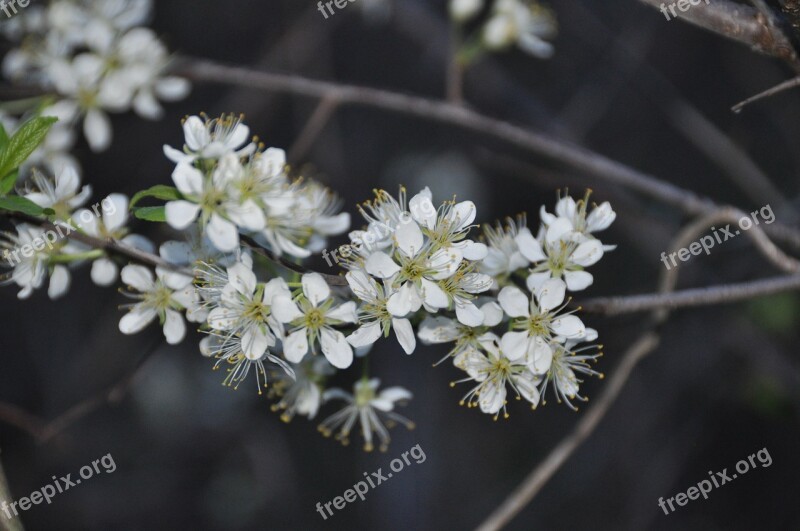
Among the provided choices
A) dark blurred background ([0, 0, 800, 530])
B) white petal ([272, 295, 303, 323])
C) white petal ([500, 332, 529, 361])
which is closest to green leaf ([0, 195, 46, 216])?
white petal ([272, 295, 303, 323])

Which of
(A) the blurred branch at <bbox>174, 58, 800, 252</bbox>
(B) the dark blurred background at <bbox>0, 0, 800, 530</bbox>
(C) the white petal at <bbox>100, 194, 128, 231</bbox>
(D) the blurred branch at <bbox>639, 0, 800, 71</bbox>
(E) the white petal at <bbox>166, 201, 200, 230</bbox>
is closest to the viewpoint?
(E) the white petal at <bbox>166, 201, 200, 230</bbox>

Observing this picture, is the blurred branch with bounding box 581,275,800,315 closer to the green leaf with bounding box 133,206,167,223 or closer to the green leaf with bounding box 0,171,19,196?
the green leaf with bounding box 133,206,167,223

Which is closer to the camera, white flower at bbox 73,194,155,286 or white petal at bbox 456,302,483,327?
white petal at bbox 456,302,483,327

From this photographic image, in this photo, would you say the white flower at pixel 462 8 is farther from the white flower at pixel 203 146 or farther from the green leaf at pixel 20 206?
the green leaf at pixel 20 206

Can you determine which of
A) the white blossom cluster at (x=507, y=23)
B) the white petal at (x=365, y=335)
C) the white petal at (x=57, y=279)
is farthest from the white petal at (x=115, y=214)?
the white blossom cluster at (x=507, y=23)

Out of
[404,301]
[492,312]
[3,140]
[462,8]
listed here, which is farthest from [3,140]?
[462,8]

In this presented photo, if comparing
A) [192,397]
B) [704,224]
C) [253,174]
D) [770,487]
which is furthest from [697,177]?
[253,174]

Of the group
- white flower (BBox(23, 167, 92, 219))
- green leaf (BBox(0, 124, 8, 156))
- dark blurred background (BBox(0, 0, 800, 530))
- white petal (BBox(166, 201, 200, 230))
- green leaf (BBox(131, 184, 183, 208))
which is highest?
white petal (BBox(166, 201, 200, 230))

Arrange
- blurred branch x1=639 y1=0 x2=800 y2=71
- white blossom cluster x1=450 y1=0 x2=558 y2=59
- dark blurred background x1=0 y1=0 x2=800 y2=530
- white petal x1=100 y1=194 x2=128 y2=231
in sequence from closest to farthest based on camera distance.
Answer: blurred branch x1=639 y1=0 x2=800 y2=71, white petal x1=100 y1=194 x2=128 y2=231, white blossom cluster x1=450 y1=0 x2=558 y2=59, dark blurred background x1=0 y1=0 x2=800 y2=530

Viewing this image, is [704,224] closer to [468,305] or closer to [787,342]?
[468,305]
